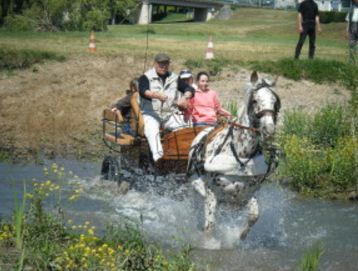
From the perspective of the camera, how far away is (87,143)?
68.1ft

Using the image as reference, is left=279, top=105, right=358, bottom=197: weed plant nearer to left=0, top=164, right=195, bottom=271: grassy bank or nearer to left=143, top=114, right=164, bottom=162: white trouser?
left=143, top=114, right=164, bottom=162: white trouser

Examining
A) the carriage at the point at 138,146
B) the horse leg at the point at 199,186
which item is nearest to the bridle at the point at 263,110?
the horse leg at the point at 199,186

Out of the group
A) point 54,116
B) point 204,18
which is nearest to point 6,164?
point 54,116

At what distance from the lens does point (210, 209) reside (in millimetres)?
11672

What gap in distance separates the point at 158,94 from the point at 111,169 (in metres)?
2.71

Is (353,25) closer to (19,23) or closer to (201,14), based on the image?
(19,23)

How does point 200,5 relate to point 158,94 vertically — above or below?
below

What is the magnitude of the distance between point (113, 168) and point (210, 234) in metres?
3.71

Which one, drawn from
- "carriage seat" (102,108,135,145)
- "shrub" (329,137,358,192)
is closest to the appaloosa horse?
"carriage seat" (102,108,135,145)

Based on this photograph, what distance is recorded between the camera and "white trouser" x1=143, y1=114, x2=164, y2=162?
13.2 m

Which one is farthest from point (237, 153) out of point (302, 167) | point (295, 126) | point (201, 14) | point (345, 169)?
point (201, 14)

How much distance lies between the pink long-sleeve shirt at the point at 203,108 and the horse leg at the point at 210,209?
1632mm

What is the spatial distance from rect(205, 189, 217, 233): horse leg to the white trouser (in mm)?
1702

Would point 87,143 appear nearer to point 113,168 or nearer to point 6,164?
point 6,164
